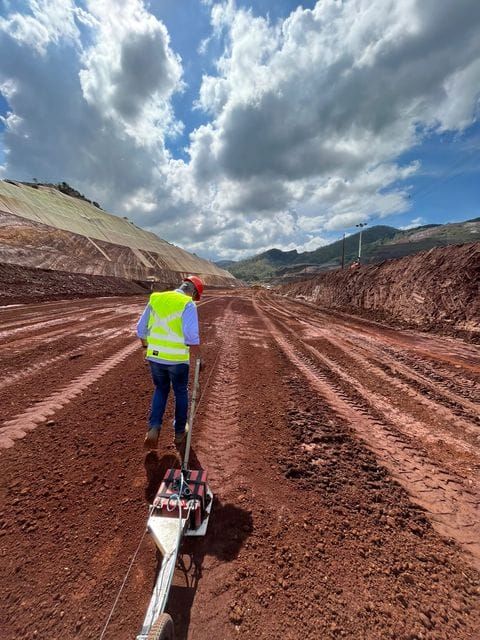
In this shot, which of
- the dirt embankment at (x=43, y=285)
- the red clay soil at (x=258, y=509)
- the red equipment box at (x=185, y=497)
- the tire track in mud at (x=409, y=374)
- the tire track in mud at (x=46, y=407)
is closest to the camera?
the red clay soil at (x=258, y=509)

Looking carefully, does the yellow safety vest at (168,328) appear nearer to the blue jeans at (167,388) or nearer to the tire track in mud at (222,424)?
the blue jeans at (167,388)

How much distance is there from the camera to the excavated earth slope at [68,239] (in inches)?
1099

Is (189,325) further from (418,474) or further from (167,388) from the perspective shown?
(418,474)

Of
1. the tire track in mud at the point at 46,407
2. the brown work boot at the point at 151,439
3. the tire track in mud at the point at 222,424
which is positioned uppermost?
the brown work boot at the point at 151,439

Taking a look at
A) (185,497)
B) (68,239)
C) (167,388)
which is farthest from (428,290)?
(68,239)

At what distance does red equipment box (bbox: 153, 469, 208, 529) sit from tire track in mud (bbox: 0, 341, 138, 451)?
2.50m

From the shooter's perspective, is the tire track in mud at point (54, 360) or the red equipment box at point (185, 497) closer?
the red equipment box at point (185, 497)

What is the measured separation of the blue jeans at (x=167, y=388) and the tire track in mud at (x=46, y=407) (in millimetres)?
1898

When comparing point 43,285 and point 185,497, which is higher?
point 43,285

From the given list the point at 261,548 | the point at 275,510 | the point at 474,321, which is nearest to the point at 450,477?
the point at 275,510

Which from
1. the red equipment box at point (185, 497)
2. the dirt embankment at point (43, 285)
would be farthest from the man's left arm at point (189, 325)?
the dirt embankment at point (43, 285)

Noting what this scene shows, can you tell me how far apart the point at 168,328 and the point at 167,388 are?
0.86 meters

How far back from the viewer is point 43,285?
20.9 m

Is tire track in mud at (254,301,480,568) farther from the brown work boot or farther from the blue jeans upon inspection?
the brown work boot
